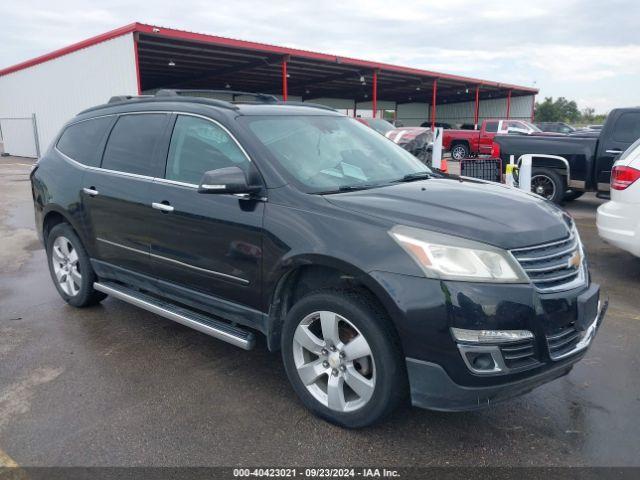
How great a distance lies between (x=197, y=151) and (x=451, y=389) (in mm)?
2296

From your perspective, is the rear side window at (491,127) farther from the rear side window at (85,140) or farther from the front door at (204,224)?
the front door at (204,224)

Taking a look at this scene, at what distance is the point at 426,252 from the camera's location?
Answer: 8.42 feet

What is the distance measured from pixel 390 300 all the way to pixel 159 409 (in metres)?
1.60

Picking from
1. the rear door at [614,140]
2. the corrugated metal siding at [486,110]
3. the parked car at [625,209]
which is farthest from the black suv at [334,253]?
the corrugated metal siding at [486,110]

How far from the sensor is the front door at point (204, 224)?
321 centimetres

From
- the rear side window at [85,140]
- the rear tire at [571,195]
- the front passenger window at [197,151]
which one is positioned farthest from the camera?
the rear tire at [571,195]

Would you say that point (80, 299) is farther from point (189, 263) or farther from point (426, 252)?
point (426, 252)

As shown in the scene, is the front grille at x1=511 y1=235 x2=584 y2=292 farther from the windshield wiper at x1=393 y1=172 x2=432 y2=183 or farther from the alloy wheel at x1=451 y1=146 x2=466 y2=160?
the alloy wheel at x1=451 y1=146 x2=466 y2=160

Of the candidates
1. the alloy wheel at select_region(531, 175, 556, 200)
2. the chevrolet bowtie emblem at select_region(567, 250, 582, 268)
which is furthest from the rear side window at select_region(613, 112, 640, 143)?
the chevrolet bowtie emblem at select_region(567, 250, 582, 268)

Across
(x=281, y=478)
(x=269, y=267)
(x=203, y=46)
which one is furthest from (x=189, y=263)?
(x=203, y=46)

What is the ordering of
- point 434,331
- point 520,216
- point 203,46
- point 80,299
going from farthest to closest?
point 203,46 < point 80,299 < point 520,216 < point 434,331

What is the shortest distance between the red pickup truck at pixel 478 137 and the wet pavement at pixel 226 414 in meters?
18.9

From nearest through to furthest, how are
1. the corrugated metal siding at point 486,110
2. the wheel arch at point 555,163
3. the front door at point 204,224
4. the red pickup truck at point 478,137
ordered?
the front door at point 204,224
the wheel arch at point 555,163
the red pickup truck at point 478,137
the corrugated metal siding at point 486,110

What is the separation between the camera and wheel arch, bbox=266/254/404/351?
264 cm
